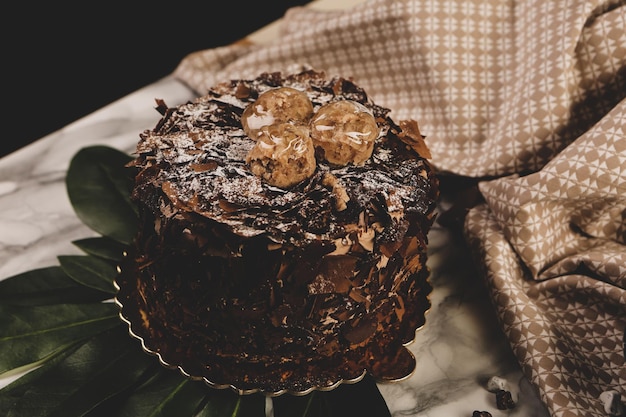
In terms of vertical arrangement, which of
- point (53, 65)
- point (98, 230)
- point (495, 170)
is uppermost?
point (98, 230)

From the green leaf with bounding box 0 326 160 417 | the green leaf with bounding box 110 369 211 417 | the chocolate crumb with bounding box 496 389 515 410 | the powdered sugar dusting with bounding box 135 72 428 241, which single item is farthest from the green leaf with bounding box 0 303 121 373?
the chocolate crumb with bounding box 496 389 515 410

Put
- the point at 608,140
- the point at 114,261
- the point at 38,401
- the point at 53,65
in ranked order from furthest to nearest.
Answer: the point at 53,65
the point at 114,261
the point at 608,140
the point at 38,401

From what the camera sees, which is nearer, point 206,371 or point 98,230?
point 206,371

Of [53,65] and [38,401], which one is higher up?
[38,401]

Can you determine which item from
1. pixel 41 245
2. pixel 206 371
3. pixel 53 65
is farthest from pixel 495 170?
pixel 53 65

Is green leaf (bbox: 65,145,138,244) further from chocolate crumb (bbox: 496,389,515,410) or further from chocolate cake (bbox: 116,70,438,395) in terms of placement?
chocolate crumb (bbox: 496,389,515,410)

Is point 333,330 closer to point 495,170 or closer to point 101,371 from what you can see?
point 101,371

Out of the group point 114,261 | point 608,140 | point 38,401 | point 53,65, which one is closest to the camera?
point 38,401
